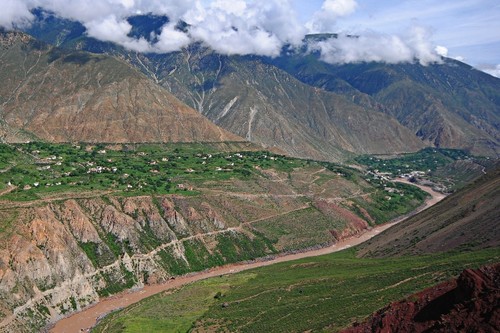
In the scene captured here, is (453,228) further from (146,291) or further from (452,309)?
(452,309)

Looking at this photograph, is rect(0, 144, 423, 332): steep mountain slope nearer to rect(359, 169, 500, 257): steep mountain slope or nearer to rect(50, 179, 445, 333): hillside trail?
rect(50, 179, 445, 333): hillside trail

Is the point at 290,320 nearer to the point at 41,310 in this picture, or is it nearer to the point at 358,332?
the point at 358,332

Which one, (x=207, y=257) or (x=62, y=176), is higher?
(x=62, y=176)

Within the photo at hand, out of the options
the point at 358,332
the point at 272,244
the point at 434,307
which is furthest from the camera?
the point at 272,244

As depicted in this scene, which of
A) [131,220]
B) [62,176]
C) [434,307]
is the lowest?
[434,307]

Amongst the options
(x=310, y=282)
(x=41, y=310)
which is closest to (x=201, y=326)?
(x=310, y=282)

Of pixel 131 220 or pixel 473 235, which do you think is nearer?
pixel 473 235

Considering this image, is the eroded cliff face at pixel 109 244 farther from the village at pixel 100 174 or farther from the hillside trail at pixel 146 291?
the village at pixel 100 174

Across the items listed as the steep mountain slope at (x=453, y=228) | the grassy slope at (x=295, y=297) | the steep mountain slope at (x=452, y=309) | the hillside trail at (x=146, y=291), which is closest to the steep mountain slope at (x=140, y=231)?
the hillside trail at (x=146, y=291)

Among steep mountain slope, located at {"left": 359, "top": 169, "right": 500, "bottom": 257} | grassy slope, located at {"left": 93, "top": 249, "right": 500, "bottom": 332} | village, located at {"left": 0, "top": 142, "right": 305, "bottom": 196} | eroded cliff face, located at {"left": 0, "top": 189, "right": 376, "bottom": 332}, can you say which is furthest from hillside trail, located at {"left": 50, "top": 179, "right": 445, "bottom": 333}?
village, located at {"left": 0, "top": 142, "right": 305, "bottom": 196}
